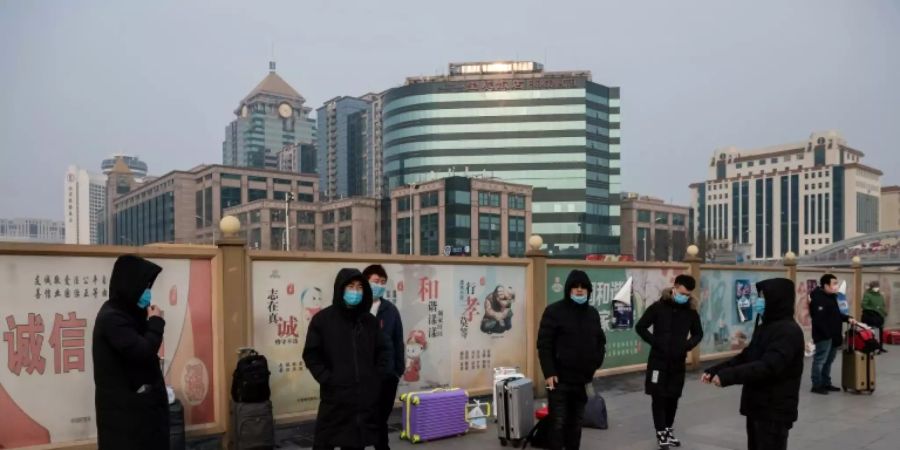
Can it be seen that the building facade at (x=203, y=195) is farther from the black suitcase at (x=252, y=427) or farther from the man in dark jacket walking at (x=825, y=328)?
the black suitcase at (x=252, y=427)

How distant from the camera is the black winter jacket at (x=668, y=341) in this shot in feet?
19.8

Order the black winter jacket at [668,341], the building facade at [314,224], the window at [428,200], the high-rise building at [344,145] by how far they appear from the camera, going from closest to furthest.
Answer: the black winter jacket at [668,341], the window at [428,200], the building facade at [314,224], the high-rise building at [344,145]

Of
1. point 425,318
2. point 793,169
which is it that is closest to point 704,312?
point 425,318

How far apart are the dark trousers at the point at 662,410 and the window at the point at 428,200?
9155 cm

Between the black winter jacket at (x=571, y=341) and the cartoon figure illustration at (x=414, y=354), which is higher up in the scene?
the black winter jacket at (x=571, y=341)

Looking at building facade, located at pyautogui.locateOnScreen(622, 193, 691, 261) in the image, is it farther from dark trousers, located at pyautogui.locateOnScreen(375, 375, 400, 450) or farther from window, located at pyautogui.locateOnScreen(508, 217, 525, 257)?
dark trousers, located at pyautogui.locateOnScreen(375, 375, 400, 450)

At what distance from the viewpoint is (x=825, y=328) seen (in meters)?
8.94

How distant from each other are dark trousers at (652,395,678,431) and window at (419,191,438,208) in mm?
91552

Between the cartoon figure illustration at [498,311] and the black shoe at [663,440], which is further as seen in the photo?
the cartoon figure illustration at [498,311]

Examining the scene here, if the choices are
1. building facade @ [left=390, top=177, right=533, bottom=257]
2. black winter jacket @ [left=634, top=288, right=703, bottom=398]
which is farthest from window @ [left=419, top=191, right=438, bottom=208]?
black winter jacket @ [left=634, top=288, right=703, bottom=398]

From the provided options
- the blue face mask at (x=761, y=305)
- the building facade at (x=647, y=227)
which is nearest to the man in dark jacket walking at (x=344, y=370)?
the blue face mask at (x=761, y=305)

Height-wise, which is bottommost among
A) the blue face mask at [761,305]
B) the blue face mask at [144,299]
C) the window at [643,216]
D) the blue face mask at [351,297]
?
the blue face mask at [761,305]

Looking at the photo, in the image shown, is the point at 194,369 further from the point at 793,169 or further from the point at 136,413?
the point at 793,169

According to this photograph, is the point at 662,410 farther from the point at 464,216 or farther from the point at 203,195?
the point at 203,195
